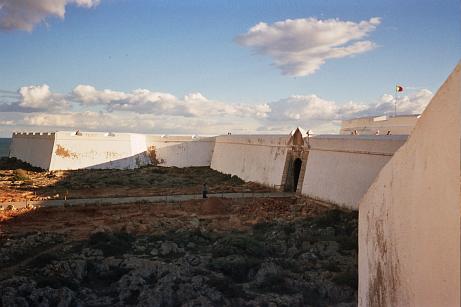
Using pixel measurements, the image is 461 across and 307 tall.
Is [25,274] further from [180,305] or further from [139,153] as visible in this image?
[139,153]

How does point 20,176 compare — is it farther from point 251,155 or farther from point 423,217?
point 423,217

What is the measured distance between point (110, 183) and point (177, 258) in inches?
539

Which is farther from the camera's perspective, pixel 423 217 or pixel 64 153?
pixel 64 153

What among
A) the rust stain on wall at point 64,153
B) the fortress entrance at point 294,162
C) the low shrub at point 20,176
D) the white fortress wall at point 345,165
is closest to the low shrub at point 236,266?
the white fortress wall at point 345,165

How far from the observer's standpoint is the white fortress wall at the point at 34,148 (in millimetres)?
27344

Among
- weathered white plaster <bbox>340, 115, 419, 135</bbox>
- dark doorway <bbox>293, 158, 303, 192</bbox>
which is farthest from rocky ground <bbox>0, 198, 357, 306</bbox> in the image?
weathered white plaster <bbox>340, 115, 419, 135</bbox>

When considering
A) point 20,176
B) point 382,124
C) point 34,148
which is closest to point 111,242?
point 20,176

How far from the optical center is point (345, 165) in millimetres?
15438

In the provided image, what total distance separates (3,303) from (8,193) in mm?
13210

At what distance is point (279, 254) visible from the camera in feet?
35.0

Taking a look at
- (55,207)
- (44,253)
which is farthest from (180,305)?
(55,207)

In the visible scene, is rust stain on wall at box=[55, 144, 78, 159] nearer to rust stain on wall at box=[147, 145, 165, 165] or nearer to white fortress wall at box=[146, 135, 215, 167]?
rust stain on wall at box=[147, 145, 165, 165]

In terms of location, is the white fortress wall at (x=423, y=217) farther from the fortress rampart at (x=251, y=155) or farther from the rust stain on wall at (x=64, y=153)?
the rust stain on wall at (x=64, y=153)

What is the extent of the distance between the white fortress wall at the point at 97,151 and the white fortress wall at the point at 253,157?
6017 millimetres
